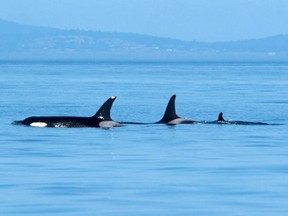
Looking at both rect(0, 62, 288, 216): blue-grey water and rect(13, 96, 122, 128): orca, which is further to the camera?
rect(13, 96, 122, 128): orca

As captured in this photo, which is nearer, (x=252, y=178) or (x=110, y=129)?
(x=252, y=178)

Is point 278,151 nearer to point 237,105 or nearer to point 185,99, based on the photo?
point 237,105

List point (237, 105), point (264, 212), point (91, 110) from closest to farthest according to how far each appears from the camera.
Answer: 1. point (264, 212)
2. point (91, 110)
3. point (237, 105)

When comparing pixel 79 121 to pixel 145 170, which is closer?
pixel 145 170

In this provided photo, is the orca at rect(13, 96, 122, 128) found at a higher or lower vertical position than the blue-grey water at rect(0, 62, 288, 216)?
lower

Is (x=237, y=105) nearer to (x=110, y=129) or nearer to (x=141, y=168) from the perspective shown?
(x=110, y=129)

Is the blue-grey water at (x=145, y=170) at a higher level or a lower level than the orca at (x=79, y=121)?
higher

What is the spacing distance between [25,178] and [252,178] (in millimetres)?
2910

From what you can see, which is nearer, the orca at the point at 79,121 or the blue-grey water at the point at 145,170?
the blue-grey water at the point at 145,170

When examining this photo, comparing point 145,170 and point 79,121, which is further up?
point 145,170

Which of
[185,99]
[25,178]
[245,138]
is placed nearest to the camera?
[25,178]

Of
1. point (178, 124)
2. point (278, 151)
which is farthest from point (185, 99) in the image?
point (278, 151)

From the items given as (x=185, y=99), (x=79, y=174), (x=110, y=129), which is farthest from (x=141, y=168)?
(x=185, y=99)

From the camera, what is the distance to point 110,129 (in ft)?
79.6
